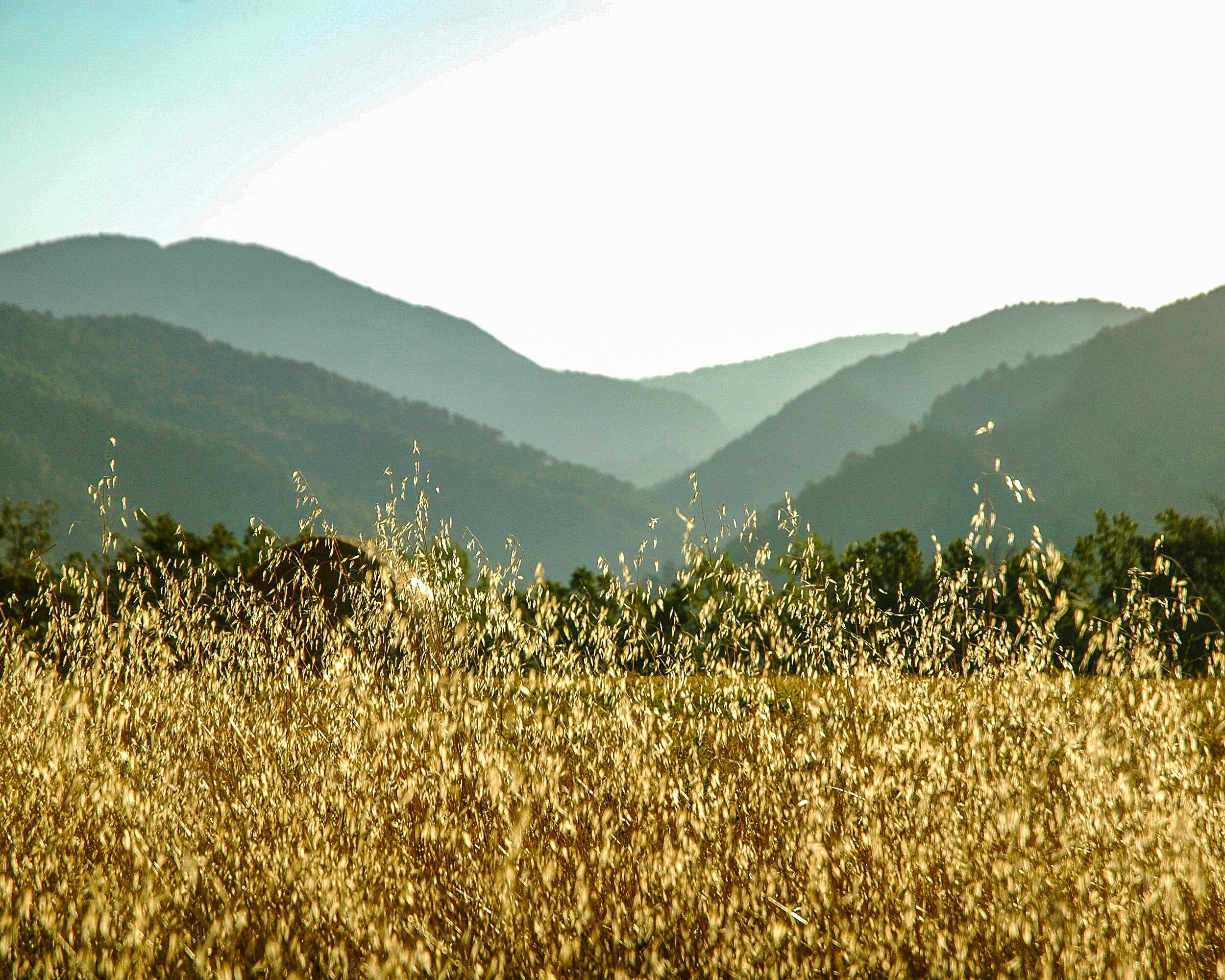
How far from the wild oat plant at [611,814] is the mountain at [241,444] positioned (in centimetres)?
9140

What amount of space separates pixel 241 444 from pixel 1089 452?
12060cm

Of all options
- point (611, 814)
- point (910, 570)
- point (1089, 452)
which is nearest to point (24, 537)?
point (910, 570)

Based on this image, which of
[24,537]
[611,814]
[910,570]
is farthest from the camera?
[24,537]

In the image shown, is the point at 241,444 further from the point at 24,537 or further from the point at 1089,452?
the point at 24,537

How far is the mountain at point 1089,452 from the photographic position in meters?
94.7

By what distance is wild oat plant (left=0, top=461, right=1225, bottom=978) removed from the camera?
1904mm

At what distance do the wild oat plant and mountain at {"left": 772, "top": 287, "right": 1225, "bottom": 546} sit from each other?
296ft

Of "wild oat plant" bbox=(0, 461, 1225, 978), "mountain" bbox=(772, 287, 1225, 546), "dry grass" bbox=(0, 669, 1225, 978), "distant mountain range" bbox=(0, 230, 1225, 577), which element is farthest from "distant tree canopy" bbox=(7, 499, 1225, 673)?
"mountain" bbox=(772, 287, 1225, 546)

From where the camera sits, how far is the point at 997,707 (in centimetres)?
351

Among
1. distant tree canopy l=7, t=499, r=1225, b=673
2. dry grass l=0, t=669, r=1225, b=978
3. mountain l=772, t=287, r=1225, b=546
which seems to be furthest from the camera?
mountain l=772, t=287, r=1225, b=546

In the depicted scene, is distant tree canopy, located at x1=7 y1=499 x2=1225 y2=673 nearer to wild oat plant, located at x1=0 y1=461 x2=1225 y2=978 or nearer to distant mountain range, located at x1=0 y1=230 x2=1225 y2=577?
wild oat plant, located at x1=0 y1=461 x2=1225 y2=978

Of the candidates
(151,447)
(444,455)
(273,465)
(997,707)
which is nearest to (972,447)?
(444,455)

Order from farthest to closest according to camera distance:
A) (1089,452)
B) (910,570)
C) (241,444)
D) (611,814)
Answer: (241,444) < (1089,452) < (910,570) < (611,814)

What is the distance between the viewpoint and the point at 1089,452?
350ft
